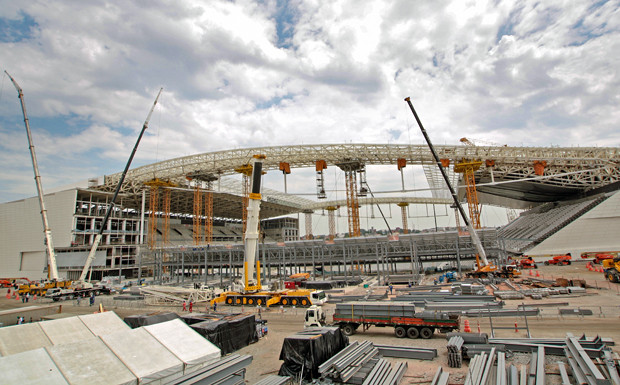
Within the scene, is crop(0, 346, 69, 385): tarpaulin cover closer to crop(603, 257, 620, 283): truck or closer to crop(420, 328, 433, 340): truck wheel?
crop(420, 328, 433, 340): truck wheel

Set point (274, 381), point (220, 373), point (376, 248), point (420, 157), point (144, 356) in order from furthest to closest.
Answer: point (420, 157), point (376, 248), point (274, 381), point (220, 373), point (144, 356)

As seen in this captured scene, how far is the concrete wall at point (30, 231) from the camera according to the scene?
189 ft

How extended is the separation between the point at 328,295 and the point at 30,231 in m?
60.0

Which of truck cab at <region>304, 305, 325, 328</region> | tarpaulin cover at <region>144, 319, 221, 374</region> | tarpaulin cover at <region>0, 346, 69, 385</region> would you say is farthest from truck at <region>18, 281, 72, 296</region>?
tarpaulin cover at <region>0, 346, 69, 385</region>

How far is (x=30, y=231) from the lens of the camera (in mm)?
58938

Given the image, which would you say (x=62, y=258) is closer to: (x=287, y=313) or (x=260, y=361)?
(x=287, y=313)

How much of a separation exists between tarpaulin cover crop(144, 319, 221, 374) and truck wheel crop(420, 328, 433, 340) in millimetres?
9437

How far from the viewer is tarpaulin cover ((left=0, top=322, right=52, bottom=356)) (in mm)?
10031

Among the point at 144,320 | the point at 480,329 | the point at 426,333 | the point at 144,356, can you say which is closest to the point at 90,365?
the point at 144,356

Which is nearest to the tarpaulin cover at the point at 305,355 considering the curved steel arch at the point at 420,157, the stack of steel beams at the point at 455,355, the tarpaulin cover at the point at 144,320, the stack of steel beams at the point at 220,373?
the stack of steel beams at the point at 220,373

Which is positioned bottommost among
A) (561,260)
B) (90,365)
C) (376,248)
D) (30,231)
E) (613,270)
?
(561,260)

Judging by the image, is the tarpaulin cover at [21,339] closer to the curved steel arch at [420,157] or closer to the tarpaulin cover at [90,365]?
the tarpaulin cover at [90,365]

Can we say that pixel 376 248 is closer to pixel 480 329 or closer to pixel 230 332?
pixel 480 329

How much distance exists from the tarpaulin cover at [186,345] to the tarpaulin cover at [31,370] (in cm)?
287
